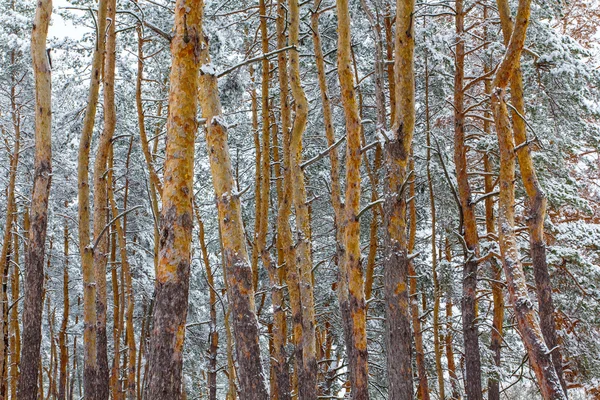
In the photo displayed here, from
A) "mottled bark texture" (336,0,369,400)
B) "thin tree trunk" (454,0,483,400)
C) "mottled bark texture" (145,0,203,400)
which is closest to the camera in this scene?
"mottled bark texture" (145,0,203,400)

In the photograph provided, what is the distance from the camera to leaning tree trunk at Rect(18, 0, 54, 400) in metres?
7.08

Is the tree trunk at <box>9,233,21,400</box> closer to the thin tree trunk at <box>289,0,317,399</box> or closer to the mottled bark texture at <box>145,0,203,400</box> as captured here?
the thin tree trunk at <box>289,0,317,399</box>

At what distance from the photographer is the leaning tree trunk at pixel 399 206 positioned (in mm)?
6793

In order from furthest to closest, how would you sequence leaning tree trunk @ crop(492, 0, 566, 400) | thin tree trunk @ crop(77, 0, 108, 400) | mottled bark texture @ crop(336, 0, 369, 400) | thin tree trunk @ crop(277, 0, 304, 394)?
1. thin tree trunk @ crop(277, 0, 304, 394)
2. thin tree trunk @ crop(77, 0, 108, 400)
3. mottled bark texture @ crop(336, 0, 369, 400)
4. leaning tree trunk @ crop(492, 0, 566, 400)

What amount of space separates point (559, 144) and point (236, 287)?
8259 millimetres

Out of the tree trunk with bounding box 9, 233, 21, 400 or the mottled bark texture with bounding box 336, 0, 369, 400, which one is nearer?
the mottled bark texture with bounding box 336, 0, 369, 400

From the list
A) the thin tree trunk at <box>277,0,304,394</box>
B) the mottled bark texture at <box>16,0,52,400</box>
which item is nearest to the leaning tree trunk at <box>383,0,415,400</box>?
the thin tree trunk at <box>277,0,304,394</box>

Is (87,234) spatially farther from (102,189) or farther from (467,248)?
(467,248)

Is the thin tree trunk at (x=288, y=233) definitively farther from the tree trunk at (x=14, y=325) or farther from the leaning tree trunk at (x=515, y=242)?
the tree trunk at (x=14, y=325)

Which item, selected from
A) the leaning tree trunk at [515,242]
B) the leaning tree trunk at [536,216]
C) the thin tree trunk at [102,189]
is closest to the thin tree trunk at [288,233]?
the thin tree trunk at [102,189]

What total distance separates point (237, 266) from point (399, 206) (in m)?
2.42

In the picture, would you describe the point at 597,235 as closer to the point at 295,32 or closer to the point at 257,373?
the point at 295,32

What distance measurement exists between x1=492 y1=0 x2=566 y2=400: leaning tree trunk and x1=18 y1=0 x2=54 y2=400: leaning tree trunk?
643 centimetres

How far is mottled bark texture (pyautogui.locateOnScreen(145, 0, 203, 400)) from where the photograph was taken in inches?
167
